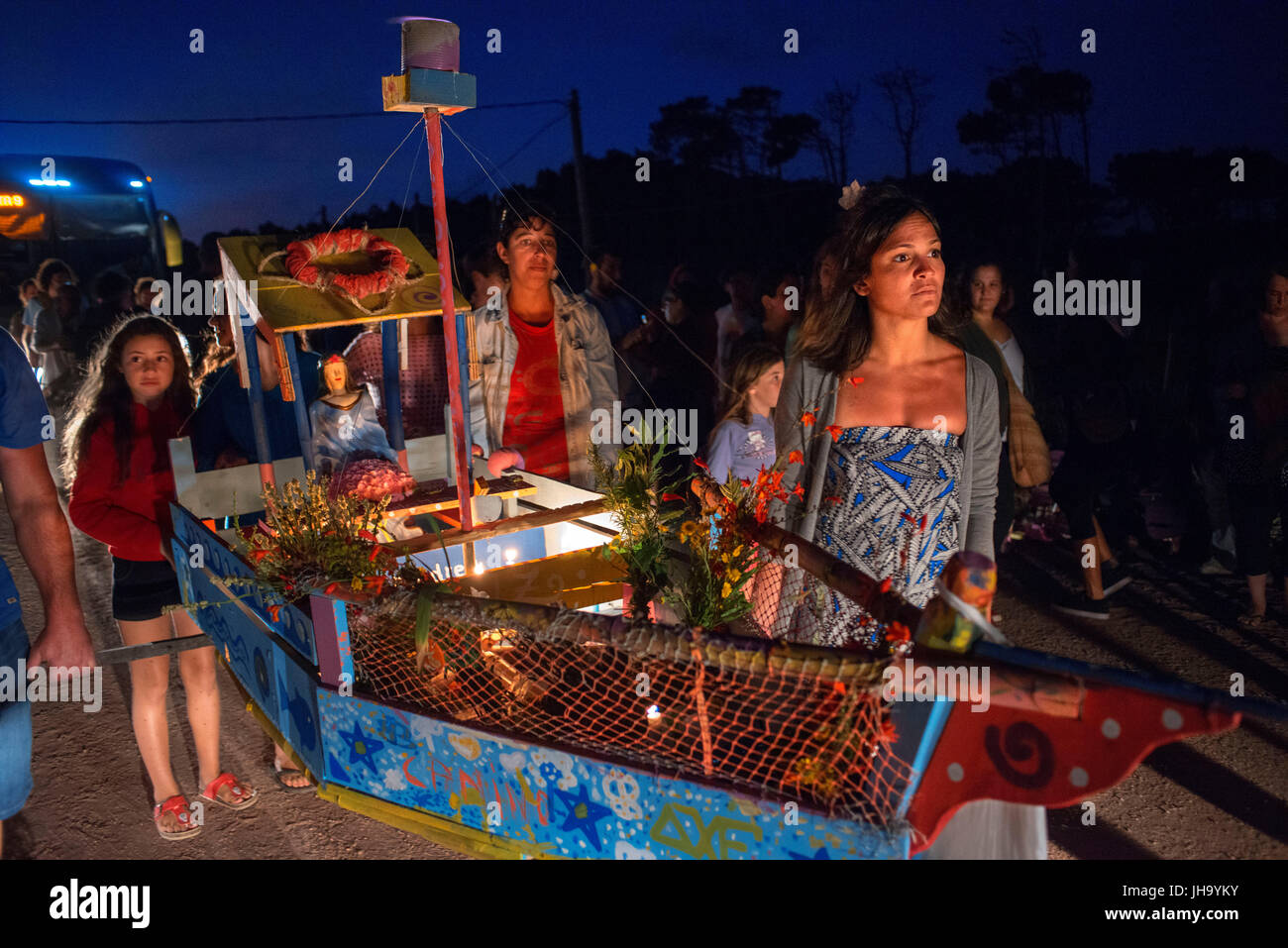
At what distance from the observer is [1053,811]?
3736 millimetres

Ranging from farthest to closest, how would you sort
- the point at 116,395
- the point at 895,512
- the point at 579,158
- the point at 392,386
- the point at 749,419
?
the point at 579,158
the point at 392,386
the point at 749,419
the point at 116,395
the point at 895,512

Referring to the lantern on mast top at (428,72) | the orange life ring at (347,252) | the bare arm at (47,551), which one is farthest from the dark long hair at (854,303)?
the bare arm at (47,551)

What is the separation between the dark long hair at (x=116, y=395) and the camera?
3.67 m

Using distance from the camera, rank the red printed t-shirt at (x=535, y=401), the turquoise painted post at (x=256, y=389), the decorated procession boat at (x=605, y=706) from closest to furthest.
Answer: the decorated procession boat at (x=605, y=706) < the turquoise painted post at (x=256, y=389) < the red printed t-shirt at (x=535, y=401)

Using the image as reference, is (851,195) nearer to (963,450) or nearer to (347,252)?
(963,450)

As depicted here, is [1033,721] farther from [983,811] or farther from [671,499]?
[671,499]

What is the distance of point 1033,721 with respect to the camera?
1549 mm

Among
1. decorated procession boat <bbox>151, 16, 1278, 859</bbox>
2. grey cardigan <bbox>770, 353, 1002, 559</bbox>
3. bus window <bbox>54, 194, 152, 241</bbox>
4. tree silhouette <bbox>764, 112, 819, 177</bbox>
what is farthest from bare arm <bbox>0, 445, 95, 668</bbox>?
tree silhouette <bbox>764, 112, 819, 177</bbox>

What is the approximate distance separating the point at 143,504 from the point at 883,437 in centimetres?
295

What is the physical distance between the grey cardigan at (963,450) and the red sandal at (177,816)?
A: 9.17ft

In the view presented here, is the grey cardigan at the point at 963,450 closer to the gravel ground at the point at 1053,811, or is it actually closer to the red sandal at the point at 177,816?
the gravel ground at the point at 1053,811

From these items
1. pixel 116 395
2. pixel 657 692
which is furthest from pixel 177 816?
pixel 657 692

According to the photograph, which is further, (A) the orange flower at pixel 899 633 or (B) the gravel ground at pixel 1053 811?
(B) the gravel ground at pixel 1053 811

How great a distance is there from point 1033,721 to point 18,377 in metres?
2.76
